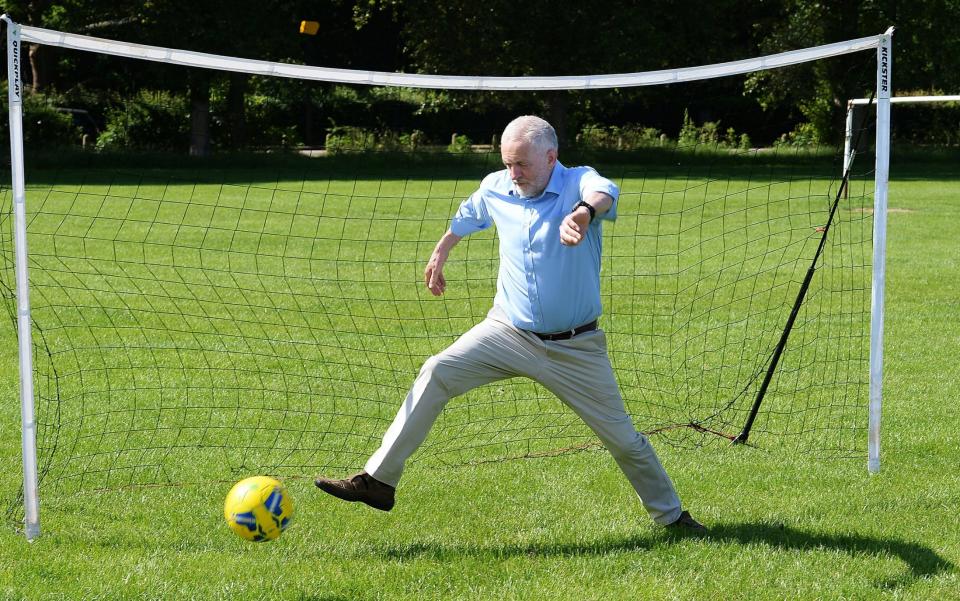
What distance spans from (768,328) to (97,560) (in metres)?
7.26

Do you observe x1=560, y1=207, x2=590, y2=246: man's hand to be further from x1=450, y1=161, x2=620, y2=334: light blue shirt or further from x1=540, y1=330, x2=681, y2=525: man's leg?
x1=540, y1=330, x2=681, y2=525: man's leg

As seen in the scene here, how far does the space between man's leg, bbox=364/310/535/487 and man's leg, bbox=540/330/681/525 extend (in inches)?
6.1

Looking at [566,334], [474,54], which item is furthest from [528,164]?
[474,54]

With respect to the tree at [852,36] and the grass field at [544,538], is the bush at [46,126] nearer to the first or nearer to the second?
the tree at [852,36]

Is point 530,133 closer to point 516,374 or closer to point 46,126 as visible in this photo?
point 516,374

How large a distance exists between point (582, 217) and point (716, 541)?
5.92 feet

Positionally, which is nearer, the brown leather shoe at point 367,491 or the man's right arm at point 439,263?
the brown leather shoe at point 367,491

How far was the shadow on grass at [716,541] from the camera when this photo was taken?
17.2ft

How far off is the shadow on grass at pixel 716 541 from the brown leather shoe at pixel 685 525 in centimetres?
5

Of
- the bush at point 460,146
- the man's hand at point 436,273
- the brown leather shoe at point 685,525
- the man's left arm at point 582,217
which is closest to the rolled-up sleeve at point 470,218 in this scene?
the man's hand at point 436,273

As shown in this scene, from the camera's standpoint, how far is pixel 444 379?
5.27 metres

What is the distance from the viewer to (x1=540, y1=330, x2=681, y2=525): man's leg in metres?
5.34

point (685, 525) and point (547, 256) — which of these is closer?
point (547, 256)

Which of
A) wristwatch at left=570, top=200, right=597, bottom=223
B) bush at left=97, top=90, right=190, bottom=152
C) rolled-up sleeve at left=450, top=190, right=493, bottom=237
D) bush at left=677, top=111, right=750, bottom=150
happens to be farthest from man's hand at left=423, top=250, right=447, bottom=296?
bush at left=97, top=90, right=190, bottom=152
